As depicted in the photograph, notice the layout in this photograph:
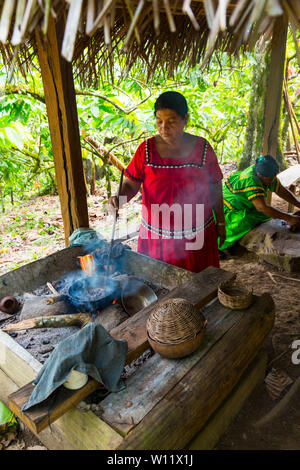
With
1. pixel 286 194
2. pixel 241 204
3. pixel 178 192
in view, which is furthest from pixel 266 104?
pixel 178 192

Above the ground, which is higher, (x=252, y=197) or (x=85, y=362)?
(x=252, y=197)

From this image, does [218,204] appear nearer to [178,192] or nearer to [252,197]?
[178,192]

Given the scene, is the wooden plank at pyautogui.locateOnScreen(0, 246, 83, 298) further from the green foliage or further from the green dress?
the green dress

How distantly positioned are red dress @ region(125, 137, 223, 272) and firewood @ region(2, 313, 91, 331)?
3.21 ft

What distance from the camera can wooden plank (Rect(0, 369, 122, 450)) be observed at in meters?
1.20

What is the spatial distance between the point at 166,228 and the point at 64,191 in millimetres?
988

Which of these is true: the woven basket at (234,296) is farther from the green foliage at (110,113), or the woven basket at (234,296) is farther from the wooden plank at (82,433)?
the green foliage at (110,113)

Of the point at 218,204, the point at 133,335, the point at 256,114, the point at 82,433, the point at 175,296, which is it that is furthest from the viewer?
the point at 256,114

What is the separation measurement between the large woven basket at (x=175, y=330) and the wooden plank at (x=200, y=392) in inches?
4.5

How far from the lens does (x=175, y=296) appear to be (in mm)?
2014

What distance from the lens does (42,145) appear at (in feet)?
16.9

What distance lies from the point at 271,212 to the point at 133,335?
2676 mm

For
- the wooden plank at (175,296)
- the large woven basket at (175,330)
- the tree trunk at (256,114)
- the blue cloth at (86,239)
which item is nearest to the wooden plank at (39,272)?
the blue cloth at (86,239)

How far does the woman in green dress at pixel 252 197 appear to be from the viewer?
3.49 m
